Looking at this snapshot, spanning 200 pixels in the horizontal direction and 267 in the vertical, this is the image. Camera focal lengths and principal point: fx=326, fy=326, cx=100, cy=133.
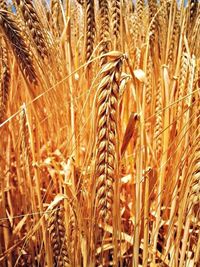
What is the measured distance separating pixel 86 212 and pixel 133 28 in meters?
1.17

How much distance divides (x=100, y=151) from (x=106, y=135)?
0.04 metres

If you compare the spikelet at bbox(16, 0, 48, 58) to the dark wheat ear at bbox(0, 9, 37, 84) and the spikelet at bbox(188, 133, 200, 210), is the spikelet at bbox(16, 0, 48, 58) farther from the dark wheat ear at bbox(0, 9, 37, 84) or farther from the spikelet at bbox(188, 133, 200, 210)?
the spikelet at bbox(188, 133, 200, 210)

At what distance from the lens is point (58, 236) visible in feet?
2.66

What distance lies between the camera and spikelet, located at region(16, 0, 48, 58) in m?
0.91

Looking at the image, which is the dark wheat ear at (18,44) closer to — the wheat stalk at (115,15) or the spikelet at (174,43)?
the wheat stalk at (115,15)

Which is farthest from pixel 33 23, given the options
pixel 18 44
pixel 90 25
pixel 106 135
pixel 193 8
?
pixel 193 8

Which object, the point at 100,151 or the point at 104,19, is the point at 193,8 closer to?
the point at 104,19

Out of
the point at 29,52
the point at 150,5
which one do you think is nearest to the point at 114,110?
the point at 29,52

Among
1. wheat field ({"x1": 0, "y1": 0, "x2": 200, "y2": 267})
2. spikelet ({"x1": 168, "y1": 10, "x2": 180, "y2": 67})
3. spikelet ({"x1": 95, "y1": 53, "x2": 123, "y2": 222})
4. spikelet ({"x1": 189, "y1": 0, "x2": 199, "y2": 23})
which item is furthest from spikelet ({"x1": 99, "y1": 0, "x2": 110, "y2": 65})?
spikelet ({"x1": 95, "y1": 53, "x2": 123, "y2": 222})

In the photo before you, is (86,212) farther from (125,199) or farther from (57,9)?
(57,9)

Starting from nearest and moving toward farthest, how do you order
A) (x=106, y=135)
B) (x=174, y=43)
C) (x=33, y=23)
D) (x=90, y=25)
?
(x=106, y=135) → (x=33, y=23) → (x=90, y=25) → (x=174, y=43)

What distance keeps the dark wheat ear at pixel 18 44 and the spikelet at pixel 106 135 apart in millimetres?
374

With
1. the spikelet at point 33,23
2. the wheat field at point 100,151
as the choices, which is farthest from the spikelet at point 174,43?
the spikelet at point 33,23

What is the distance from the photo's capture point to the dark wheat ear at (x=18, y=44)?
876mm
